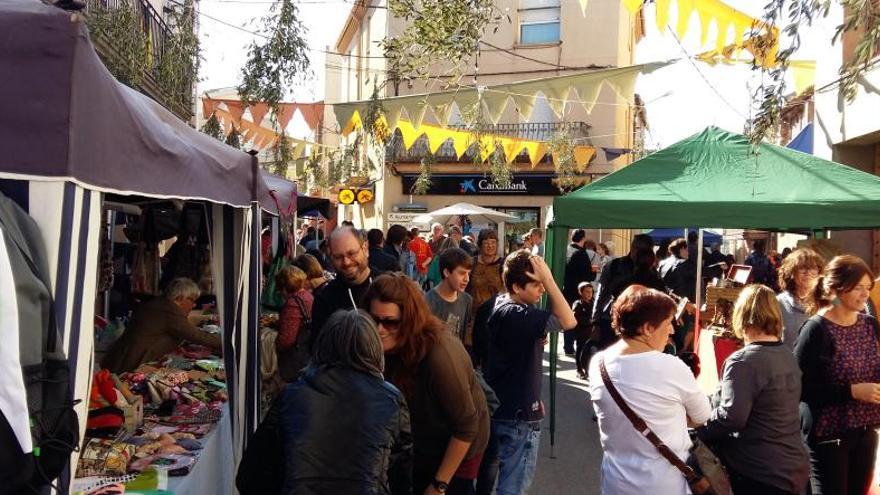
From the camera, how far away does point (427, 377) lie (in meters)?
3.04

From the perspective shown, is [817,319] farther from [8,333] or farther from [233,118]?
[233,118]

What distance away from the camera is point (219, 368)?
19.2 feet

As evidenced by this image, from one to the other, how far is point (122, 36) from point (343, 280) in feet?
17.2

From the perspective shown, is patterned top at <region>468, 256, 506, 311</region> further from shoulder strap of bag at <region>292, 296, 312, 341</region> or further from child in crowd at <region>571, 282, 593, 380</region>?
shoulder strap of bag at <region>292, 296, 312, 341</region>

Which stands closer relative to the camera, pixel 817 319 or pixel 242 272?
pixel 817 319

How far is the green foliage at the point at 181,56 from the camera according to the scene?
9.41 m

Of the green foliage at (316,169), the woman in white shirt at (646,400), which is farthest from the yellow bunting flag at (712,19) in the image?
the green foliage at (316,169)

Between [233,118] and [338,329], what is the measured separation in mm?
11988

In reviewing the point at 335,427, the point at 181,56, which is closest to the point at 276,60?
the point at 181,56

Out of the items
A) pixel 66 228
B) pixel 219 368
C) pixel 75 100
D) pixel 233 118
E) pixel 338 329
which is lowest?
pixel 219 368

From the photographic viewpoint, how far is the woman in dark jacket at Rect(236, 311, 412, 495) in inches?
97.5

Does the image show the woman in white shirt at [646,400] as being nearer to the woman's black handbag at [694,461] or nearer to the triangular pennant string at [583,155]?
the woman's black handbag at [694,461]

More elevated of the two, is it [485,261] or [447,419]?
[485,261]

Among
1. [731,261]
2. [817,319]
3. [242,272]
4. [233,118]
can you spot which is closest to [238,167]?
[242,272]
